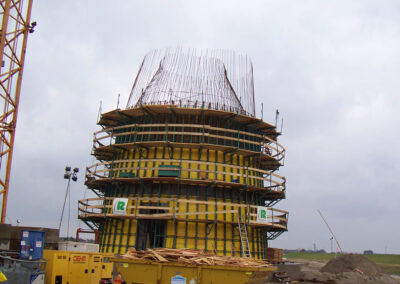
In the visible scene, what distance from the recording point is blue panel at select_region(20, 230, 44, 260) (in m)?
20.1

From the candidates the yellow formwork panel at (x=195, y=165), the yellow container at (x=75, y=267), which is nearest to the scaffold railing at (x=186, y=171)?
the yellow formwork panel at (x=195, y=165)

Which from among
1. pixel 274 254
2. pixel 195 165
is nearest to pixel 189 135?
pixel 195 165

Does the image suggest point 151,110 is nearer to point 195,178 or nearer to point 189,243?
point 195,178

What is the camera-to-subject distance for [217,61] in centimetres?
3344

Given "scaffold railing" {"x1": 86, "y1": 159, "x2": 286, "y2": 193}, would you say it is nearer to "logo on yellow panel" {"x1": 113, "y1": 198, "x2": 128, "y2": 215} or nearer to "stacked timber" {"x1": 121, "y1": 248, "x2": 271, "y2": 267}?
"logo on yellow panel" {"x1": 113, "y1": 198, "x2": 128, "y2": 215}

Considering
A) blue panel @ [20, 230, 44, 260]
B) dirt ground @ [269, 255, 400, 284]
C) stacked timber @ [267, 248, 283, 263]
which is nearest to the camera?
blue panel @ [20, 230, 44, 260]

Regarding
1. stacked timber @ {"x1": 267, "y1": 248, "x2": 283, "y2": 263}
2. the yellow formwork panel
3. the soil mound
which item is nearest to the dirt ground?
the soil mound

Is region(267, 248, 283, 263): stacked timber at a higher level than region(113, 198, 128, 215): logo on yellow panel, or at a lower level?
lower

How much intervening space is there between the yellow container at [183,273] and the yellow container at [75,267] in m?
7.54

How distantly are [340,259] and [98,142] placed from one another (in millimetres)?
22226

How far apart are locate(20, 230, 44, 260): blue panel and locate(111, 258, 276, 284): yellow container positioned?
23.2 feet

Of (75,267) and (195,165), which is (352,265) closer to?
(195,165)

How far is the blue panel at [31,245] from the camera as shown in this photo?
66.0 feet

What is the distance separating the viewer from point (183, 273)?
565 inches
